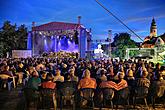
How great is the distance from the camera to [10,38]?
4303 cm

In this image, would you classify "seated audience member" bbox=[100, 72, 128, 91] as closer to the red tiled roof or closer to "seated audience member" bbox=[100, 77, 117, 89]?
"seated audience member" bbox=[100, 77, 117, 89]

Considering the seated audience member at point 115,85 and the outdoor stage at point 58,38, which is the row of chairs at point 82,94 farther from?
the outdoor stage at point 58,38

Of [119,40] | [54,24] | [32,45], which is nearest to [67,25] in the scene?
[54,24]

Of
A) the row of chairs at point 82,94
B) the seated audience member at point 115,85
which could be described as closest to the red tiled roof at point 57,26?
the row of chairs at point 82,94

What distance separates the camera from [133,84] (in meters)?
8.77

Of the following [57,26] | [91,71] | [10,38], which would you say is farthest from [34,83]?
[10,38]

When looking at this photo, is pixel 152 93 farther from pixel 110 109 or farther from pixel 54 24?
pixel 54 24

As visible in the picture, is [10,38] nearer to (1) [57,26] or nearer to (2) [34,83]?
(1) [57,26]

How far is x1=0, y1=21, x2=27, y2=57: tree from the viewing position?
41906 mm

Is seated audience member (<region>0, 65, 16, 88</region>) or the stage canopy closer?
seated audience member (<region>0, 65, 16, 88</region>)

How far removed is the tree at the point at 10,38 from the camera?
41.9m

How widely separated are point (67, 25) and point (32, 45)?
202 inches

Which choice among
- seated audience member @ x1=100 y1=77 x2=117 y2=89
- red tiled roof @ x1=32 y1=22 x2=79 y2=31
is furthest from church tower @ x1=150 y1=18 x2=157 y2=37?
seated audience member @ x1=100 y1=77 x2=117 y2=89

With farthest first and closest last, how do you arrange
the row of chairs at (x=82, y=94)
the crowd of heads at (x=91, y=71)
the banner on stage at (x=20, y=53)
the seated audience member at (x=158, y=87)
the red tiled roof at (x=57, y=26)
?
the red tiled roof at (x=57, y=26)
the banner on stage at (x=20, y=53)
the crowd of heads at (x=91, y=71)
the seated audience member at (x=158, y=87)
the row of chairs at (x=82, y=94)
